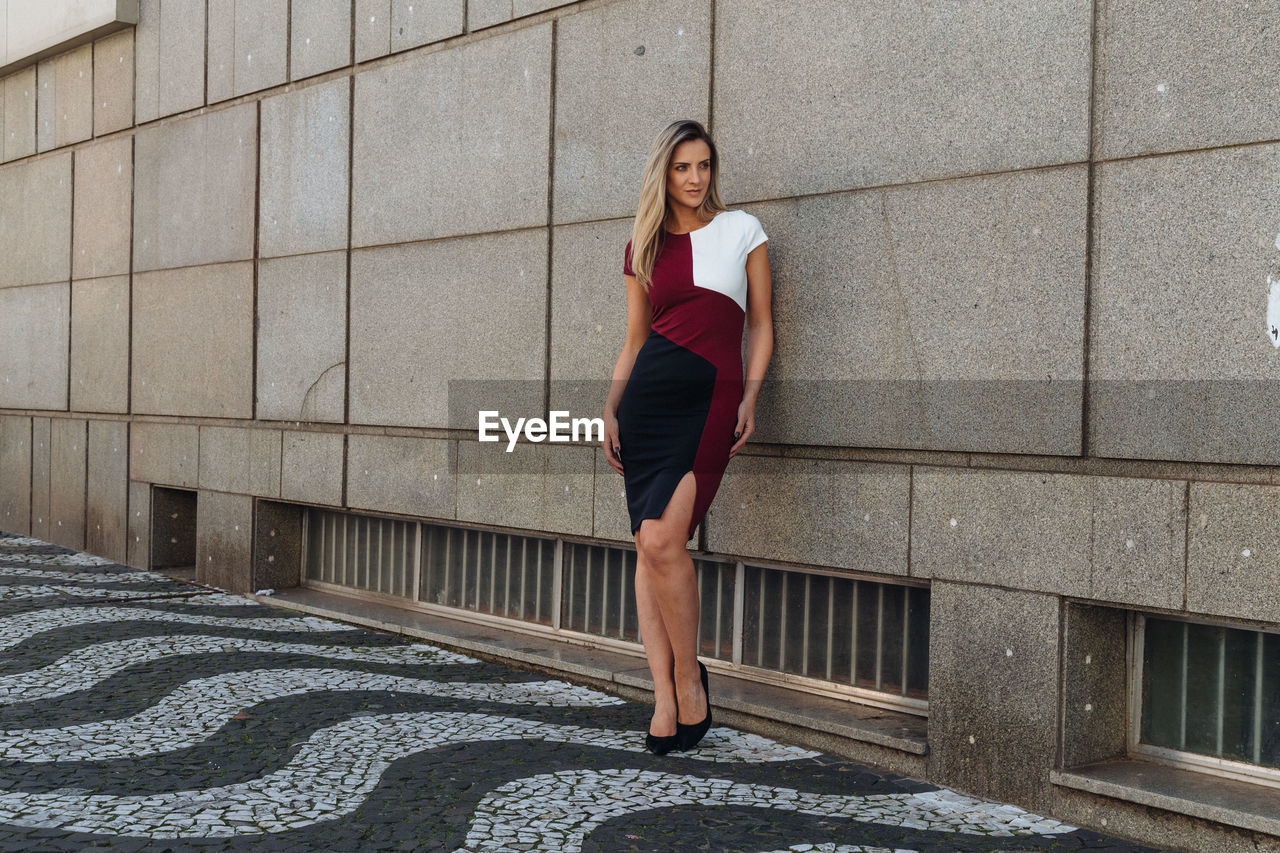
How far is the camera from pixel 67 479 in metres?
9.46

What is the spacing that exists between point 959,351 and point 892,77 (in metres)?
1.01

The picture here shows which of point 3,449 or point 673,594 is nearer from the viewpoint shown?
point 673,594

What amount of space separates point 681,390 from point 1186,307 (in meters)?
1.66

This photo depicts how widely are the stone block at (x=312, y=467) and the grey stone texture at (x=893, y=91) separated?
10.2 ft

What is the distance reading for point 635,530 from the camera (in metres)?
4.45

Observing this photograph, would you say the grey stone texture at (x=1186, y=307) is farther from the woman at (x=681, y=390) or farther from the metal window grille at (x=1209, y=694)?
the woman at (x=681, y=390)

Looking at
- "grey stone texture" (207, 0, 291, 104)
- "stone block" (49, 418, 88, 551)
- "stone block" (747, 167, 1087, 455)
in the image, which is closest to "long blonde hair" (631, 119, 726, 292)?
"stone block" (747, 167, 1087, 455)

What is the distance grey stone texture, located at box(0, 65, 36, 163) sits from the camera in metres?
9.93

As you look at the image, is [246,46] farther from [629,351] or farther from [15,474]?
[15,474]

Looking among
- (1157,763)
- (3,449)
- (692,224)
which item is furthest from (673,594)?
(3,449)

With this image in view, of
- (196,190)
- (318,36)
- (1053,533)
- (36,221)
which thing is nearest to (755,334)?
(1053,533)

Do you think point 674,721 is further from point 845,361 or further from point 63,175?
point 63,175

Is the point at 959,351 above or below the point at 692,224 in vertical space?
below

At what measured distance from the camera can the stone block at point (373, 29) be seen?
6.66m
